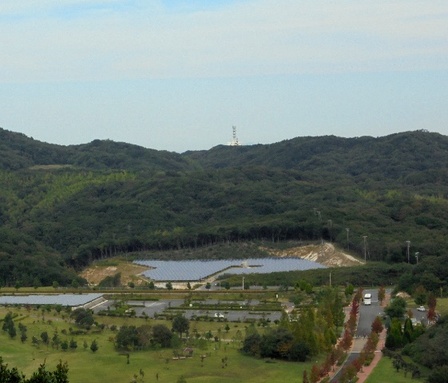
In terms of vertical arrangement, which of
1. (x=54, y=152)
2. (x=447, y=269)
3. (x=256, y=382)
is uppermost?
(x=54, y=152)

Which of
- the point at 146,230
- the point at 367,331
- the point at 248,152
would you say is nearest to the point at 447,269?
the point at 367,331

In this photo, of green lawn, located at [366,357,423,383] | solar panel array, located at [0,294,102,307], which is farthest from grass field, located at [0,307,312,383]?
solar panel array, located at [0,294,102,307]

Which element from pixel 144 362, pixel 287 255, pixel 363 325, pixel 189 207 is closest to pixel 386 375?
→ pixel 363 325

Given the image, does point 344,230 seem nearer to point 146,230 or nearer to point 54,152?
point 146,230

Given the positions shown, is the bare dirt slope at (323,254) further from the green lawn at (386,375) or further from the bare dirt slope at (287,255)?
the green lawn at (386,375)

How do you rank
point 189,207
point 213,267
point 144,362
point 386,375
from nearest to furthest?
point 386,375 < point 144,362 < point 213,267 < point 189,207

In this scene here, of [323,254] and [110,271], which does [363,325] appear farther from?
[110,271]

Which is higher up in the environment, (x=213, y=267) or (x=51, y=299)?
(x=213, y=267)

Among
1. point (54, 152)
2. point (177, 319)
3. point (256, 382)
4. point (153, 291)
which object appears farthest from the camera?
point (54, 152)
